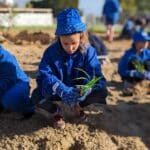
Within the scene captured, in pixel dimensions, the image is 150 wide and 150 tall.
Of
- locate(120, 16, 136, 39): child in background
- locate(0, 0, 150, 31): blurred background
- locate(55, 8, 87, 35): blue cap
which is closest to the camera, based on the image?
locate(55, 8, 87, 35): blue cap

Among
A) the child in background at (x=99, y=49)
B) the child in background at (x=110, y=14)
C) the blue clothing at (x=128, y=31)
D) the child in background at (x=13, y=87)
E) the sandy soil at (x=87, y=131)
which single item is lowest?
the blue clothing at (x=128, y=31)

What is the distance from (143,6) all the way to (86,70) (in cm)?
5843

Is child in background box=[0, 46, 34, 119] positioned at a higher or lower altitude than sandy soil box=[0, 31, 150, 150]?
higher

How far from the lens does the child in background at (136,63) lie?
8.19 m

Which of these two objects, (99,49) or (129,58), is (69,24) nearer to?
(129,58)

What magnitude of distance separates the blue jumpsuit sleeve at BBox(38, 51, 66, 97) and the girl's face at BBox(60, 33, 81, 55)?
248mm

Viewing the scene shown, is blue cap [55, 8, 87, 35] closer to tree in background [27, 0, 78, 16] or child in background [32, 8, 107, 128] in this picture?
child in background [32, 8, 107, 128]

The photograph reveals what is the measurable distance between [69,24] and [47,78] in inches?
21.4

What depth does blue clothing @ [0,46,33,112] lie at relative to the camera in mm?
5509

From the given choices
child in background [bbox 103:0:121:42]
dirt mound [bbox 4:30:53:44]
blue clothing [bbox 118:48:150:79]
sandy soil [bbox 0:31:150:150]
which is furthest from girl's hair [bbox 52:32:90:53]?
child in background [bbox 103:0:121:42]

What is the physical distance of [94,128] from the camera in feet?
18.4

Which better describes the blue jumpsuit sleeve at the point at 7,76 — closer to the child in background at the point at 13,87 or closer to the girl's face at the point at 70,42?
the child in background at the point at 13,87

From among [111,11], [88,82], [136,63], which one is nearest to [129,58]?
[136,63]

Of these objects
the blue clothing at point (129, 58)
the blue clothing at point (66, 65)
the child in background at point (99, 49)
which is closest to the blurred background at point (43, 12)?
the child in background at point (99, 49)
